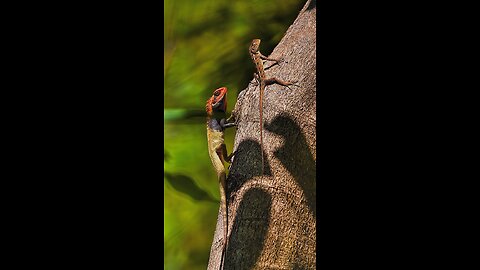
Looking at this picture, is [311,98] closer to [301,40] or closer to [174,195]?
[301,40]

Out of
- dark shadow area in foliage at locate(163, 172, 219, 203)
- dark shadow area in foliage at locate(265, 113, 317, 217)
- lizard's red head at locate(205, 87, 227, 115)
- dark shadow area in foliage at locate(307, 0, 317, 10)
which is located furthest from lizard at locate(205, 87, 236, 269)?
dark shadow area in foliage at locate(307, 0, 317, 10)

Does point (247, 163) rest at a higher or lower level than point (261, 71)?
lower

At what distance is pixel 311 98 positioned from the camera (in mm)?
4023


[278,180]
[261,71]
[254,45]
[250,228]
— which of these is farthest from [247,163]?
[254,45]

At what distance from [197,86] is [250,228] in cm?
74

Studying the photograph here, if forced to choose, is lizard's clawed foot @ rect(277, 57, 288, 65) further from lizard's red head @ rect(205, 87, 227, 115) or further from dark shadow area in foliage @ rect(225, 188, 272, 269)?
dark shadow area in foliage @ rect(225, 188, 272, 269)

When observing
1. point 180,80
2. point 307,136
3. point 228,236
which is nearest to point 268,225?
point 228,236

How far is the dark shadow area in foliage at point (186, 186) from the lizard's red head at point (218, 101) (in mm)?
349

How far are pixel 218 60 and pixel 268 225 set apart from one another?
84 cm

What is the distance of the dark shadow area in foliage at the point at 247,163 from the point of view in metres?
3.95

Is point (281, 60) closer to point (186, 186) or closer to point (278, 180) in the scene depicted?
point (278, 180)

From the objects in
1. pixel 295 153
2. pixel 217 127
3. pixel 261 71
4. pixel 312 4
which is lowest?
pixel 295 153

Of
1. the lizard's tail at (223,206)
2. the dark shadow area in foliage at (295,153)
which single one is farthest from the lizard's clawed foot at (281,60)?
the lizard's tail at (223,206)

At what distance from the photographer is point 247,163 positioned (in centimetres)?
397
